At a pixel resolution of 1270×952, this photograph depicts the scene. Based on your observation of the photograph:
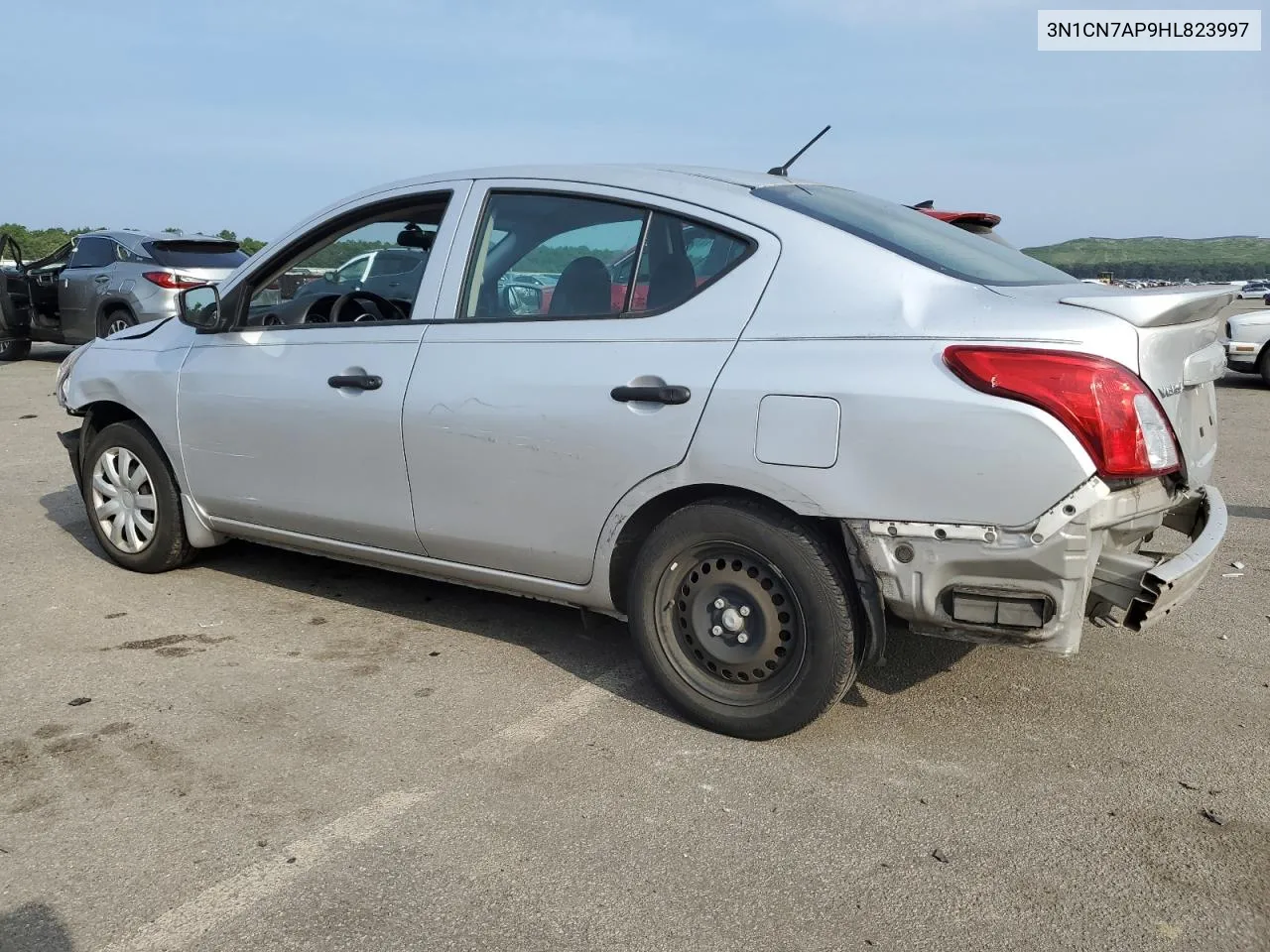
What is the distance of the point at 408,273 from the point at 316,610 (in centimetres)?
151

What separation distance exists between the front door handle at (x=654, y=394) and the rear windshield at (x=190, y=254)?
10929 mm

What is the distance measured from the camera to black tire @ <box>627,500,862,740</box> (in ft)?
10.4

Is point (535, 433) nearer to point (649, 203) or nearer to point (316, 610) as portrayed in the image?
point (649, 203)

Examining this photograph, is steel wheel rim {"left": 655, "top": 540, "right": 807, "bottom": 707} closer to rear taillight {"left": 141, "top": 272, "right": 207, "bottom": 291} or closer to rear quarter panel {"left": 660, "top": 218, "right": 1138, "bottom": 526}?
rear quarter panel {"left": 660, "top": 218, "right": 1138, "bottom": 526}

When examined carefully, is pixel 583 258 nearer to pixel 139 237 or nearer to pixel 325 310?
pixel 325 310

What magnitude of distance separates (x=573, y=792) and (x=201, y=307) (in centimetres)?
293

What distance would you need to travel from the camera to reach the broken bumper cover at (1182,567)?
9.69ft

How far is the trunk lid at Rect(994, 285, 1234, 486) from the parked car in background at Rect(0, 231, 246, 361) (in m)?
11.7

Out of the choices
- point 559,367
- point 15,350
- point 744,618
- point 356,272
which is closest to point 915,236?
point 559,367

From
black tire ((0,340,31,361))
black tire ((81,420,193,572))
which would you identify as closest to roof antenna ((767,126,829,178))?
black tire ((81,420,193,572))

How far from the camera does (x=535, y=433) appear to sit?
3598 mm

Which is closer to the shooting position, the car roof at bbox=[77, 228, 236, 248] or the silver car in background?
the silver car in background

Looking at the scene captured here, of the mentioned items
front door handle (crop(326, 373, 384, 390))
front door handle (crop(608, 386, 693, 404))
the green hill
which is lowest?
the green hill

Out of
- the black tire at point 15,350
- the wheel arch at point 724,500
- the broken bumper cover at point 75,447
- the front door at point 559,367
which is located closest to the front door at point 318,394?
the front door at point 559,367
